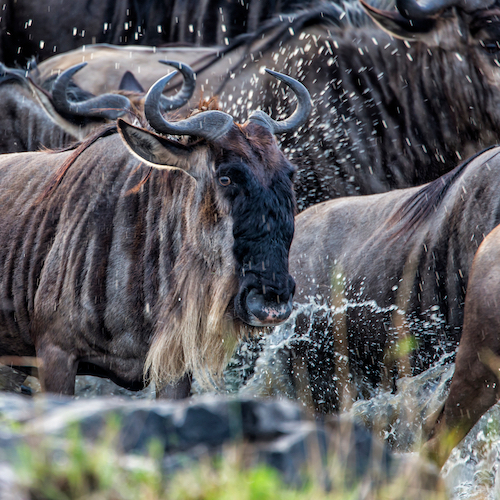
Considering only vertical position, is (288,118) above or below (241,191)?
above

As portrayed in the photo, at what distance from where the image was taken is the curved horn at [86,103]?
5055 millimetres

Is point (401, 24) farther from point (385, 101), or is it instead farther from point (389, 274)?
point (389, 274)

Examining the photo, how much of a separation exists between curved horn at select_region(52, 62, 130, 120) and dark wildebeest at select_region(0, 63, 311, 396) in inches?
61.3

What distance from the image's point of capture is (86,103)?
17.1 feet

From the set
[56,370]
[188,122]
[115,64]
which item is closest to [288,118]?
[188,122]

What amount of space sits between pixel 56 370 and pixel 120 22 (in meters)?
7.16

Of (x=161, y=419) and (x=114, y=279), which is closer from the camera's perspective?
(x=161, y=419)

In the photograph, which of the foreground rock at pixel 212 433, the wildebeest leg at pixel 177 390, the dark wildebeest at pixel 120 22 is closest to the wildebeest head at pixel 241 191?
the wildebeest leg at pixel 177 390

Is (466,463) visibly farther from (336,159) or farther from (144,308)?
(336,159)

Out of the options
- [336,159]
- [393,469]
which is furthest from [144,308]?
[336,159]

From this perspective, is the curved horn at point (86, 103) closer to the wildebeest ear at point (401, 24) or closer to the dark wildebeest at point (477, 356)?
the wildebeest ear at point (401, 24)

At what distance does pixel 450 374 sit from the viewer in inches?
151

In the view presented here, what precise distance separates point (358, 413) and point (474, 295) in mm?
1331

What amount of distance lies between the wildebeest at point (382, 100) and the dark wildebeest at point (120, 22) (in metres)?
3.41
